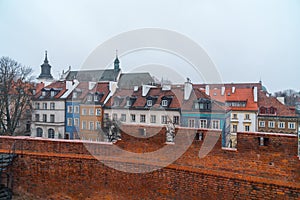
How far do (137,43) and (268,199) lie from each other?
220 inches

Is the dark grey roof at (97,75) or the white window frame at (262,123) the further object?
the dark grey roof at (97,75)

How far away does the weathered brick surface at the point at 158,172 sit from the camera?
4664mm

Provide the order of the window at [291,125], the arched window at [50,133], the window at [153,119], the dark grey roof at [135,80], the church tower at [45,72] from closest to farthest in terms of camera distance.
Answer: the window at [153,119] < the window at [291,125] < the arched window at [50,133] < the dark grey roof at [135,80] < the church tower at [45,72]

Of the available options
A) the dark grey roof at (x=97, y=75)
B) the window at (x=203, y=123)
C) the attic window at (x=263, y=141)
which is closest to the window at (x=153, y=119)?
the window at (x=203, y=123)

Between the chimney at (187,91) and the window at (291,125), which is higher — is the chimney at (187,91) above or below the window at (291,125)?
above

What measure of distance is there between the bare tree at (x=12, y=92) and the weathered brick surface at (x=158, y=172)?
587 inches

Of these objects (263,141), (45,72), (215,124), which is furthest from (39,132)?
(263,141)

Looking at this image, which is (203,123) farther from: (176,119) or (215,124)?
(176,119)

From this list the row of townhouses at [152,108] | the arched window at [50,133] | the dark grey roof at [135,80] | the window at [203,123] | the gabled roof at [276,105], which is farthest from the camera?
the dark grey roof at [135,80]

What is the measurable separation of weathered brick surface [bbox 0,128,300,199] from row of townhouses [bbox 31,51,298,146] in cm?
1559

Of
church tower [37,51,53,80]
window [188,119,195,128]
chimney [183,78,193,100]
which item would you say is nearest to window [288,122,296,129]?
window [188,119,195,128]

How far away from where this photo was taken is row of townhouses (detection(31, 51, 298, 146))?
73.0ft

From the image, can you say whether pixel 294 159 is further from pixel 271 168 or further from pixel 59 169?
pixel 59 169

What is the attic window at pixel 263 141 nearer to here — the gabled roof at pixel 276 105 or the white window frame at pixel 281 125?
the gabled roof at pixel 276 105
